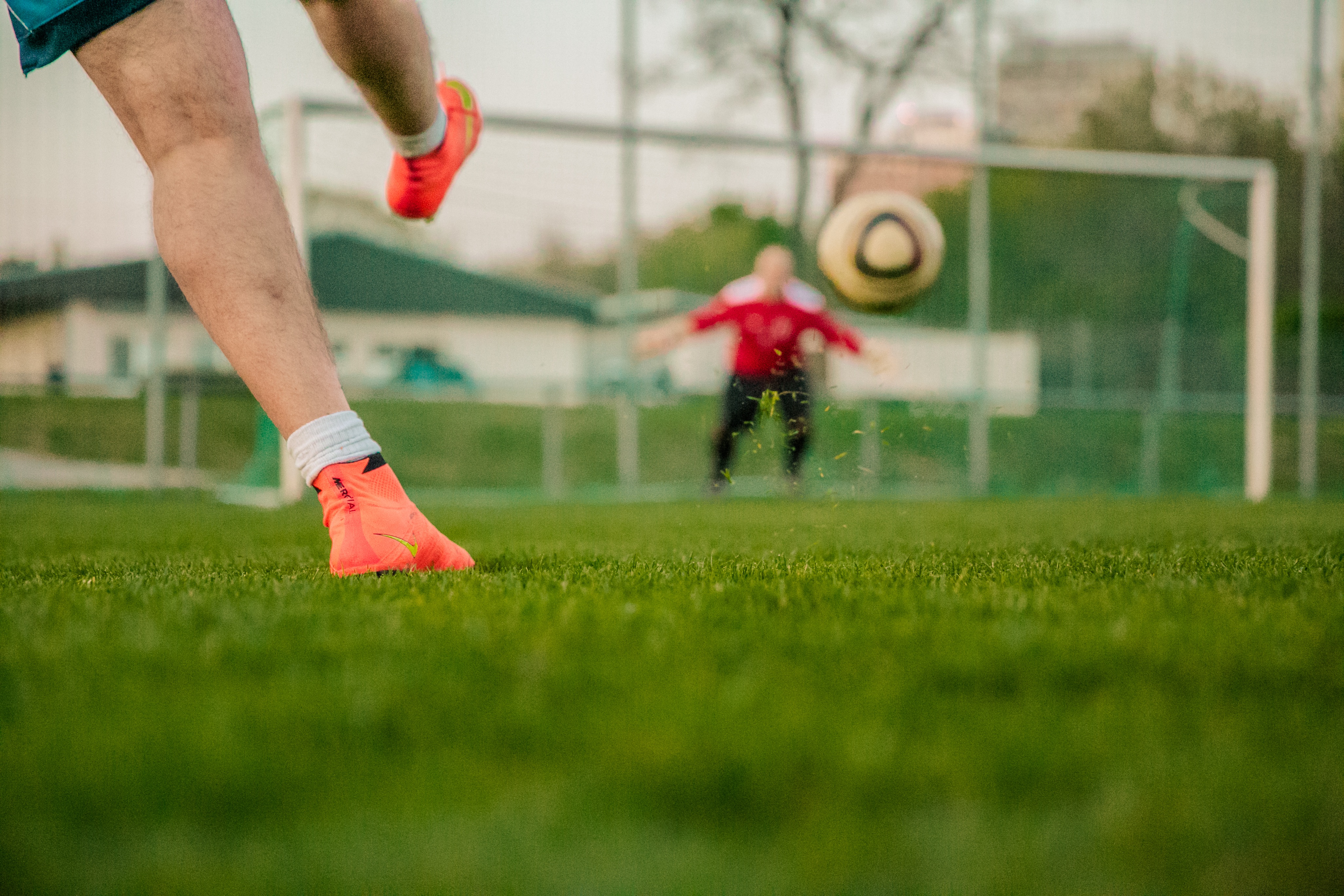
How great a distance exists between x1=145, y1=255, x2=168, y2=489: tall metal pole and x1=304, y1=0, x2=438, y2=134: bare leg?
6.03 m

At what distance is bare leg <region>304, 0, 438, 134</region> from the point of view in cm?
196

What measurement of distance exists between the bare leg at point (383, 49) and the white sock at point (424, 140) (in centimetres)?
9

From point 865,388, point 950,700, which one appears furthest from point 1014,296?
point 950,700

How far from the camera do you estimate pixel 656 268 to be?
7.89m

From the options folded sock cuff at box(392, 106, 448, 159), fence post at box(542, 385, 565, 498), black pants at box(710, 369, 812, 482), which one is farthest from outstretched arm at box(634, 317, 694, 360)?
folded sock cuff at box(392, 106, 448, 159)

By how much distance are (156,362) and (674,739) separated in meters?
7.68

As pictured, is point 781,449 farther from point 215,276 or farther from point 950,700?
point 950,700

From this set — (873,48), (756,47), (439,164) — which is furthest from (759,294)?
(873,48)

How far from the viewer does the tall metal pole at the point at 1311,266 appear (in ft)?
30.7

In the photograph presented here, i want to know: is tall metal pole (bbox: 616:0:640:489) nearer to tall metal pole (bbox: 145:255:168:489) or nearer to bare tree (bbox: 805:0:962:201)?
tall metal pole (bbox: 145:255:168:489)

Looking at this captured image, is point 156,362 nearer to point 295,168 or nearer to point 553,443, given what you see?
point 295,168

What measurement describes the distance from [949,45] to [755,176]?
148 inches

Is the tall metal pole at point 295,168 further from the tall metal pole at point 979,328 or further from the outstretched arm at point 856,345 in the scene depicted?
the tall metal pole at point 979,328

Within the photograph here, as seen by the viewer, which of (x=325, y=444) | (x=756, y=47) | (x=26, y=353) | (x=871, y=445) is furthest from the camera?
(x=756, y=47)
